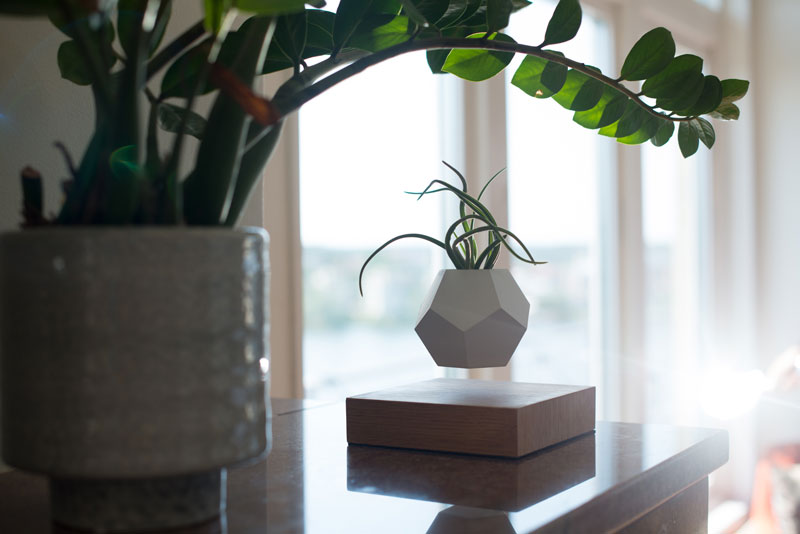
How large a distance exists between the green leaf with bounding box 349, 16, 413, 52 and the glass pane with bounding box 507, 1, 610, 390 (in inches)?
59.9

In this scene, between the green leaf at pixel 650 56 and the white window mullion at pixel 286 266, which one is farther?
the white window mullion at pixel 286 266

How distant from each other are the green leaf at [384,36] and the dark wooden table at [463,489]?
317mm

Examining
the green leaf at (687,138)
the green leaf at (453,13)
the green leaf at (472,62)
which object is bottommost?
the green leaf at (687,138)

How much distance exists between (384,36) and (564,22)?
0.13 meters

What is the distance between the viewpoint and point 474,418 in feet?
2.08

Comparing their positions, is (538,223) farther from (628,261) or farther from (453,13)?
(453,13)

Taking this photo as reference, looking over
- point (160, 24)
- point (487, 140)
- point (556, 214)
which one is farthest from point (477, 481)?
point (556, 214)

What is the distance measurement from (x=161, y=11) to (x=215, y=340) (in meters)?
0.24

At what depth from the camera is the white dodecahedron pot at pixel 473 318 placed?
0.69 meters

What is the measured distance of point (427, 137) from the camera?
6.18 feet

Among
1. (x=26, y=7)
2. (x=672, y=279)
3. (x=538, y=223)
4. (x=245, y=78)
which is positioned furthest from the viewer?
(x=672, y=279)

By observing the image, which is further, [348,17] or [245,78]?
[348,17]

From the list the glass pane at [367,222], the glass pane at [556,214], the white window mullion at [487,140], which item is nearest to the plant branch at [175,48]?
the glass pane at [367,222]

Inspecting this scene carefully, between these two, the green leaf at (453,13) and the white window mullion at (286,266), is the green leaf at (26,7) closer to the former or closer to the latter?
the green leaf at (453,13)
